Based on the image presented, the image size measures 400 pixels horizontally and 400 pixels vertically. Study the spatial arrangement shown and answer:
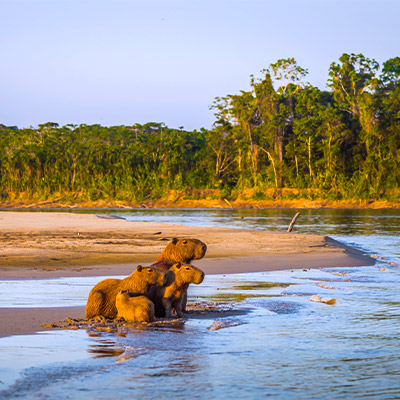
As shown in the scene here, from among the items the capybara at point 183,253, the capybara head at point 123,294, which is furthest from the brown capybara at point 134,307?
the capybara at point 183,253

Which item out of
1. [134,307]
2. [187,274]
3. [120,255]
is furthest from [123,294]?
[120,255]

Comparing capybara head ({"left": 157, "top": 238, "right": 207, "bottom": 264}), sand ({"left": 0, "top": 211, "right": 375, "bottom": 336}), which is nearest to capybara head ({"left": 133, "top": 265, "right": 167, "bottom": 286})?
capybara head ({"left": 157, "top": 238, "right": 207, "bottom": 264})

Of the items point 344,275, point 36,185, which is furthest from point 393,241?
point 36,185

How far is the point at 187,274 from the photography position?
808 cm

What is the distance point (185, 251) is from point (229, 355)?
2.36 m

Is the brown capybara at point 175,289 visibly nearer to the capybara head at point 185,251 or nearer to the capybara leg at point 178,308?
the capybara leg at point 178,308

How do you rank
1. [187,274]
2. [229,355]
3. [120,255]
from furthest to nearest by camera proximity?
[120,255] → [187,274] → [229,355]

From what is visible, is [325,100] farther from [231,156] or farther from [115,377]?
[115,377]

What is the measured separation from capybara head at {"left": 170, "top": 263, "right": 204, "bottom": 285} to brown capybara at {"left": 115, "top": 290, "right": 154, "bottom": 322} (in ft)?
1.53

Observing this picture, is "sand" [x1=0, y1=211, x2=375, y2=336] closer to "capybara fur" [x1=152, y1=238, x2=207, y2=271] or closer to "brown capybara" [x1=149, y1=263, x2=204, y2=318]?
"brown capybara" [x1=149, y1=263, x2=204, y2=318]

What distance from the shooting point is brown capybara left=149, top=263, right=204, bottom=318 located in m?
8.08

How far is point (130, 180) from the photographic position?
98312mm

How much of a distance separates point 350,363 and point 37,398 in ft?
9.47

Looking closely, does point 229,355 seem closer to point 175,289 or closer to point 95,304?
point 175,289
